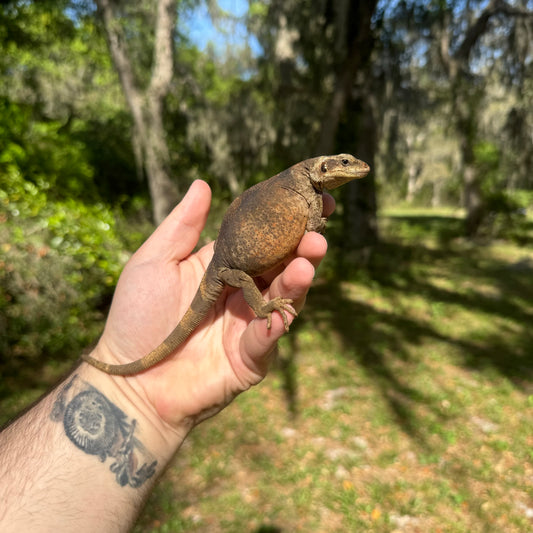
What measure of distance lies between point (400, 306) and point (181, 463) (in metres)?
5.99

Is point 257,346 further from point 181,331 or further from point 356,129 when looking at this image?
point 356,129

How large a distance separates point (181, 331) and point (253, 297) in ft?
1.76

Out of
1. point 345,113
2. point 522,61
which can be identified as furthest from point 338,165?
point 522,61

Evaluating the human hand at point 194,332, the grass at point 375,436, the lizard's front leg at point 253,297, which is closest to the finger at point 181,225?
the human hand at point 194,332

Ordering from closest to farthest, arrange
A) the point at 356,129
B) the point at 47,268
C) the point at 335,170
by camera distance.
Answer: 1. the point at 335,170
2. the point at 47,268
3. the point at 356,129

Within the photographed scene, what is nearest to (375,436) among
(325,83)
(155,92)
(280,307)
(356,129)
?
(280,307)

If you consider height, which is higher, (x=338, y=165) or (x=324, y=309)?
(x=338, y=165)

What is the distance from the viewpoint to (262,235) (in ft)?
7.32

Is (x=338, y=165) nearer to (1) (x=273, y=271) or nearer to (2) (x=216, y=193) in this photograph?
(1) (x=273, y=271)

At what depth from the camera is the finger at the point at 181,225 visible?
2.67 metres

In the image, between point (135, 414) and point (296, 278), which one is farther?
A: point (135, 414)

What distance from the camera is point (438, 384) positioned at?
18.7 ft

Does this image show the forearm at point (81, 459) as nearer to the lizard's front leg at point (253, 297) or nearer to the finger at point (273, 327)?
the finger at point (273, 327)

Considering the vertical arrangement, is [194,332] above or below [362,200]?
above
